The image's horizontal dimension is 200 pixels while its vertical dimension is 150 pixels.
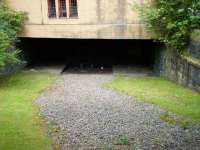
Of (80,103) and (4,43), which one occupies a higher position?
(4,43)

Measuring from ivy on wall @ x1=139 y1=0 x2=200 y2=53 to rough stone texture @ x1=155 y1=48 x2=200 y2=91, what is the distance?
0.65 m

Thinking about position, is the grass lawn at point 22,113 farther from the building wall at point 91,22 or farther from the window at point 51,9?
the window at point 51,9

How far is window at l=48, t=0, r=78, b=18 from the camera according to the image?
18828 mm

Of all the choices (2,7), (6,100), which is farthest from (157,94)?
(2,7)

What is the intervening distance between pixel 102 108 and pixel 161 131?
→ 2.85 m

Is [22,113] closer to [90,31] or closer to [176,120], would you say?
[176,120]

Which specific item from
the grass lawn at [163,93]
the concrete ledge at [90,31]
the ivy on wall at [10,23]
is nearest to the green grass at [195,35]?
the grass lawn at [163,93]

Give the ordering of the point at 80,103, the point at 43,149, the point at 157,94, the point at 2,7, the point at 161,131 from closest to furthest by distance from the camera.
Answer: the point at 43,149 → the point at 161,131 → the point at 80,103 → the point at 157,94 → the point at 2,7

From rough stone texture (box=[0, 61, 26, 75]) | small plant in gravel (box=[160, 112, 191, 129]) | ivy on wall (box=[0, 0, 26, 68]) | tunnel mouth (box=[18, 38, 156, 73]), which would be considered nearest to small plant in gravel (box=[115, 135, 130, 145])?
small plant in gravel (box=[160, 112, 191, 129])

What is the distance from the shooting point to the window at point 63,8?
741 inches

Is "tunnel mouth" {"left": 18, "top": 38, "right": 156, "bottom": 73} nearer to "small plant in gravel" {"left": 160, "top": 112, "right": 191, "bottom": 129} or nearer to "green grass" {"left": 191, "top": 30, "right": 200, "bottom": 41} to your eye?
"green grass" {"left": 191, "top": 30, "right": 200, "bottom": 41}

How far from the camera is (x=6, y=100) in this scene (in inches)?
555

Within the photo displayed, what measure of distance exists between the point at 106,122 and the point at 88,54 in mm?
14392

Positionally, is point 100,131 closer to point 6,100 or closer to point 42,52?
point 6,100
